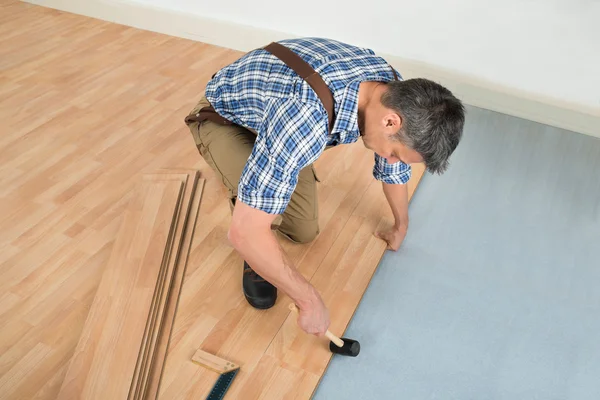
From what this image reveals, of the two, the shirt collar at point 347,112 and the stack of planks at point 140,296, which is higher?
the shirt collar at point 347,112

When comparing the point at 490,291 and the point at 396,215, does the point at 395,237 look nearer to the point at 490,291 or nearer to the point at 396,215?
the point at 396,215

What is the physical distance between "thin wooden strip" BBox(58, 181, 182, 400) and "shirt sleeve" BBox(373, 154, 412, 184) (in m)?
0.91

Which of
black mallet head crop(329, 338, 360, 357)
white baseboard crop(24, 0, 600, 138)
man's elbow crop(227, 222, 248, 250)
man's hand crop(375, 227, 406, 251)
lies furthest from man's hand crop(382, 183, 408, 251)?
white baseboard crop(24, 0, 600, 138)

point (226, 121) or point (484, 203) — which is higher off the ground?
point (226, 121)

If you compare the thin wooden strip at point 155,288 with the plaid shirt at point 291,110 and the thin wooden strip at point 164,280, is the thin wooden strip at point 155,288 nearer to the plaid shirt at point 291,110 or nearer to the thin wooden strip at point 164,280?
the thin wooden strip at point 164,280

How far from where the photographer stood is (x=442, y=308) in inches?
90.7

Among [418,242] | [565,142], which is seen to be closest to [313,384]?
[418,242]

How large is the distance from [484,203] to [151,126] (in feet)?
6.02

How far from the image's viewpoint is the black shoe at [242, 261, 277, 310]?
2.25 m

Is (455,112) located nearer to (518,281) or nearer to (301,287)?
(301,287)

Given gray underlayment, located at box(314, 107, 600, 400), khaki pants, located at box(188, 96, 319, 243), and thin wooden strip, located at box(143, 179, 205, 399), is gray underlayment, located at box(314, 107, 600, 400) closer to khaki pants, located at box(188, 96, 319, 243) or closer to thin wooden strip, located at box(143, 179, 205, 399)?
khaki pants, located at box(188, 96, 319, 243)

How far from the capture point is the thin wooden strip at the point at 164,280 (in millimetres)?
1996

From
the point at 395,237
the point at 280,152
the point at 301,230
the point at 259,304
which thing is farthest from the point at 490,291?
the point at 280,152

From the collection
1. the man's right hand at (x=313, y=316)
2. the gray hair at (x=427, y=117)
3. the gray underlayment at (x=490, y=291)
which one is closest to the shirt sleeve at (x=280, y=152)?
the gray hair at (x=427, y=117)
